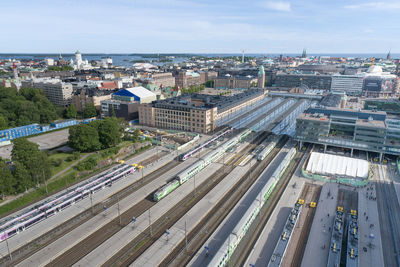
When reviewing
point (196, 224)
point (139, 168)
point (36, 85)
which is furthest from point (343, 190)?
point (36, 85)

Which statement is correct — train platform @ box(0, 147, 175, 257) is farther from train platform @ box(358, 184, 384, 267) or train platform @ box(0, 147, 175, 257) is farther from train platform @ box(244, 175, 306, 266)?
train platform @ box(358, 184, 384, 267)

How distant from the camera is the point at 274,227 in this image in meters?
52.7

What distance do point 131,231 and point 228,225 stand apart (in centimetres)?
1925

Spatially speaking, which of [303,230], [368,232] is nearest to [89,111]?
[303,230]

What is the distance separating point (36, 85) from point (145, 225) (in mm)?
145657

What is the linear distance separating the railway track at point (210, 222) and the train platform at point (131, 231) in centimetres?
895

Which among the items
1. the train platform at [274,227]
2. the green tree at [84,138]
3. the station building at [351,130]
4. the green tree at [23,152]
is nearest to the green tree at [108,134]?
the green tree at [84,138]

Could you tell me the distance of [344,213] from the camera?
57500mm

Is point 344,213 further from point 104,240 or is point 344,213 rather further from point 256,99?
point 256,99

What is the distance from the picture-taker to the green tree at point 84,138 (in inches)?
3270

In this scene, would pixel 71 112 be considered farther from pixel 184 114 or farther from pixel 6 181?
pixel 6 181

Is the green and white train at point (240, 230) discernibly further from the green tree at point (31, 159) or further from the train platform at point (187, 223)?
the green tree at point (31, 159)

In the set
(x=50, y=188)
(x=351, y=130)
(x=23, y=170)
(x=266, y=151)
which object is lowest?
(x=50, y=188)

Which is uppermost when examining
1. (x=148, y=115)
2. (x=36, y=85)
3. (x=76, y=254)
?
(x=36, y=85)
